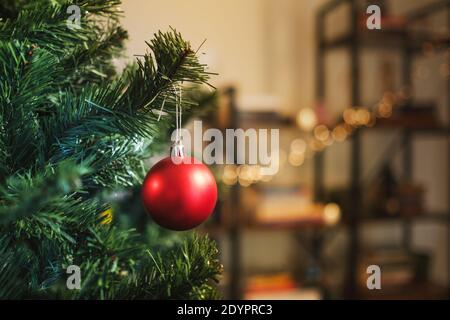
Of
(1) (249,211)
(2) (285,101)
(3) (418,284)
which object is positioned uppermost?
(2) (285,101)

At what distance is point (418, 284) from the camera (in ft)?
6.95

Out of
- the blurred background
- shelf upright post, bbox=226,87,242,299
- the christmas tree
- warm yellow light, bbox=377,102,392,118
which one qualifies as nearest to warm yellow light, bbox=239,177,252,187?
the blurred background

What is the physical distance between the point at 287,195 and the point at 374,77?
2.77 ft

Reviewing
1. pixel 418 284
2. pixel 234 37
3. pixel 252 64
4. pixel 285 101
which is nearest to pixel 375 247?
pixel 418 284

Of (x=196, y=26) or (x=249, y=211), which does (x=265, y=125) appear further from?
(x=196, y=26)

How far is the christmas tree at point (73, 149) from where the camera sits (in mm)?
396

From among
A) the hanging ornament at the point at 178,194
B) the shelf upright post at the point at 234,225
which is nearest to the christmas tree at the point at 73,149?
the hanging ornament at the point at 178,194

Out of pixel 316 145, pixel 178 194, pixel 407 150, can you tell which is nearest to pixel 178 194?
pixel 178 194

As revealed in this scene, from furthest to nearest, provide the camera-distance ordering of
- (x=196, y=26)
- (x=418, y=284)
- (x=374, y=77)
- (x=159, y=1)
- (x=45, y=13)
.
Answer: (x=374, y=77), (x=418, y=284), (x=196, y=26), (x=159, y=1), (x=45, y=13)

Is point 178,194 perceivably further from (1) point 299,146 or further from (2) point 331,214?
(1) point 299,146

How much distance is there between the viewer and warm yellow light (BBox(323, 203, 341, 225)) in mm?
1914

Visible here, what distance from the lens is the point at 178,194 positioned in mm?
438

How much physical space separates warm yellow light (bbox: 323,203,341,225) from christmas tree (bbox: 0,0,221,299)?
1519mm

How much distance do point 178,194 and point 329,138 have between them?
1722mm
